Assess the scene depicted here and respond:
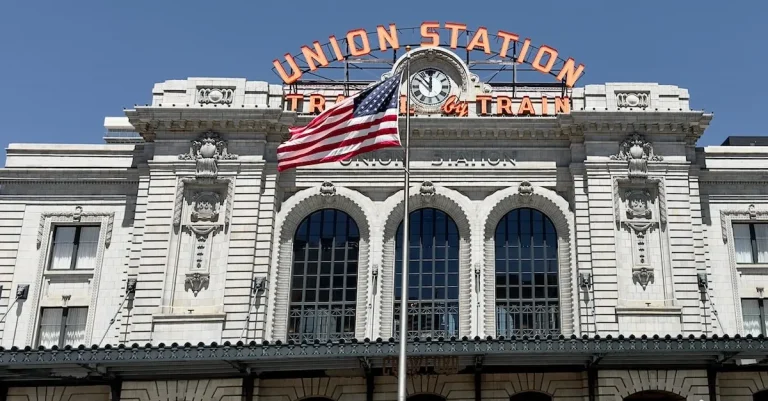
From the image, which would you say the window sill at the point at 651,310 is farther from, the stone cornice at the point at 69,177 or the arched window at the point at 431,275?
the stone cornice at the point at 69,177

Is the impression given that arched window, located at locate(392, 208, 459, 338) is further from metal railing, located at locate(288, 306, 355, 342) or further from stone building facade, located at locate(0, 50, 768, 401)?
metal railing, located at locate(288, 306, 355, 342)

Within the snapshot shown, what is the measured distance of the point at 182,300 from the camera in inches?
1454

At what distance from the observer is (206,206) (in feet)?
127

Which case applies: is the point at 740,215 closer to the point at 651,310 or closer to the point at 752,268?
the point at 752,268

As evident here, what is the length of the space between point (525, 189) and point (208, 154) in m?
14.3

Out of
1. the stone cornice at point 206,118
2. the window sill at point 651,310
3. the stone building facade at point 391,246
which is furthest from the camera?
the stone cornice at point 206,118

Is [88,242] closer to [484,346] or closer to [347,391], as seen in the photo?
[347,391]

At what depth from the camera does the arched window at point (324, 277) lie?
124ft

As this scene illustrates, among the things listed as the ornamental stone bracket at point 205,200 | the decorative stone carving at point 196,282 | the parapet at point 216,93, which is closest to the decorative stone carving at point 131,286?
the decorative stone carving at point 196,282

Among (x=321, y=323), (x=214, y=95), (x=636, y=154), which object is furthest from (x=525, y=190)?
(x=214, y=95)

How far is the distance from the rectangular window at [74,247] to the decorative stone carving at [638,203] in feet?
79.2

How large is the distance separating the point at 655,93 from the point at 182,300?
2293 cm

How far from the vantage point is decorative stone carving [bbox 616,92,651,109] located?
39656 millimetres

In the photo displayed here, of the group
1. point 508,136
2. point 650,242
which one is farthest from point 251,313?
point 650,242
